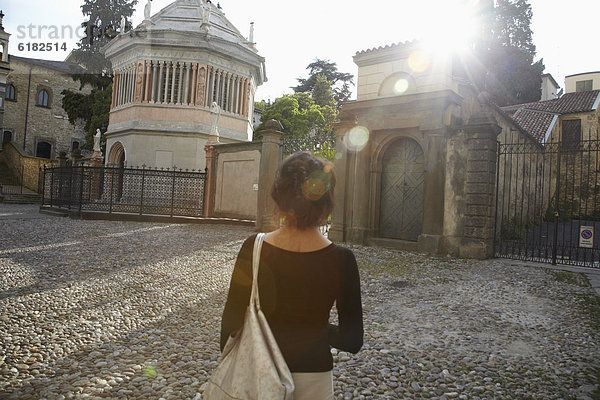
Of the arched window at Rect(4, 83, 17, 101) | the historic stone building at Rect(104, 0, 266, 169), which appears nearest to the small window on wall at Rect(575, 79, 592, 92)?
the historic stone building at Rect(104, 0, 266, 169)

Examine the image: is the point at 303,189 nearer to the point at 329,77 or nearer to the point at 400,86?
the point at 400,86

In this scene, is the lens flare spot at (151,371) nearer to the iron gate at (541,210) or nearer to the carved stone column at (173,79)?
the iron gate at (541,210)

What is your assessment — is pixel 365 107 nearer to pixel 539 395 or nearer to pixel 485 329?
pixel 485 329

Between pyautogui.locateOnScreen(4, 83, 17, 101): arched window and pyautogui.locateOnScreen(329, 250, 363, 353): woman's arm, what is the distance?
4552 cm

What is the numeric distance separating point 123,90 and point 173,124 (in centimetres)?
516

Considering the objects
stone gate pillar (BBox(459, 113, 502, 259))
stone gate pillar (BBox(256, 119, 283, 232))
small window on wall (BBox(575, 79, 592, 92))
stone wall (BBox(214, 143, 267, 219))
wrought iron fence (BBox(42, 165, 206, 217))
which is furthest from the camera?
small window on wall (BBox(575, 79, 592, 92))

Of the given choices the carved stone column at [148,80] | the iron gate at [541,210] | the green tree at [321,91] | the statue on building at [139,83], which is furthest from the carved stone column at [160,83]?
the iron gate at [541,210]

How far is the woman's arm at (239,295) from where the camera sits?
162cm

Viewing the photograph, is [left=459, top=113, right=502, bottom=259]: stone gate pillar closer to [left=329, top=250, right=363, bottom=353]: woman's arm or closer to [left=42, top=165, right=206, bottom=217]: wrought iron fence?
[left=329, top=250, right=363, bottom=353]: woman's arm

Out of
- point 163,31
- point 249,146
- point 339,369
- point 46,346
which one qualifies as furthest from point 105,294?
point 163,31

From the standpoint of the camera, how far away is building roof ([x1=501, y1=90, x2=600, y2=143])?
22141 millimetres

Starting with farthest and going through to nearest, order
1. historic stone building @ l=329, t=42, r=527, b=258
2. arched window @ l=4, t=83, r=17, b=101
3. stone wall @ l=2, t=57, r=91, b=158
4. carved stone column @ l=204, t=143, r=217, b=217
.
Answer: stone wall @ l=2, t=57, r=91, b=158, arched window @ l=4, t=83, r=17, b=101, carved stone column @ l=204, t=143, r=217, b=217, historic stone building @ l=329, t=42, r=527, b=258

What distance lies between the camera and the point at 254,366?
1.47 m

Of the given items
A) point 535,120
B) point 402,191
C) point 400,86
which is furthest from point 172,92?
point 535,120
